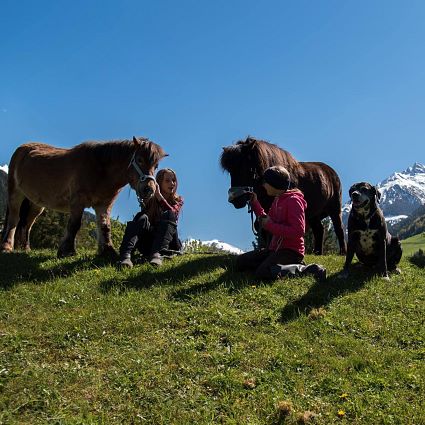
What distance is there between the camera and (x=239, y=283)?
765 cm

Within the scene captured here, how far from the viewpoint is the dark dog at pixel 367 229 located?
8.37m

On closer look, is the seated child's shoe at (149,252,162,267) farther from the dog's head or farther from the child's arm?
the dog's head

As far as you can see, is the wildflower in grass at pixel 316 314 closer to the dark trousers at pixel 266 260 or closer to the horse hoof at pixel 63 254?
the dark trousers at pixel 266 260

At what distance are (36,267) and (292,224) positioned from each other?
495cm

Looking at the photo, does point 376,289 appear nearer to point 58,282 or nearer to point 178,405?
point 178,405

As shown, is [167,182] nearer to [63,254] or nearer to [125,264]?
[125,264]

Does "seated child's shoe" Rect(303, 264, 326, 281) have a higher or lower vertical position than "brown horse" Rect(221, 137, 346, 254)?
lower

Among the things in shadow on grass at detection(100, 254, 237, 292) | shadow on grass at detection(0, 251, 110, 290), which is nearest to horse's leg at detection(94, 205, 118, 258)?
shadow on grass at detection(0, 251, 110, 290)

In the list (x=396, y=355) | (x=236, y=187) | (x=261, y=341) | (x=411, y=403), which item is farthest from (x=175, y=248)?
(x=411, y=403)

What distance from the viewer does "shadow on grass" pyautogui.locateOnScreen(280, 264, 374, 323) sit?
6.50 m

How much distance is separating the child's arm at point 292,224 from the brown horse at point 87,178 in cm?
244

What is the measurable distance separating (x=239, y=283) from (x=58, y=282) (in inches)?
117

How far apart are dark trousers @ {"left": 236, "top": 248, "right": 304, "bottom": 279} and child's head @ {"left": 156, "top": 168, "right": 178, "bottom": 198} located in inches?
90.0

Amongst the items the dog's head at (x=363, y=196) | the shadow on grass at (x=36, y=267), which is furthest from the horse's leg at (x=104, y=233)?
the dog's head at (x=363, y=196)
